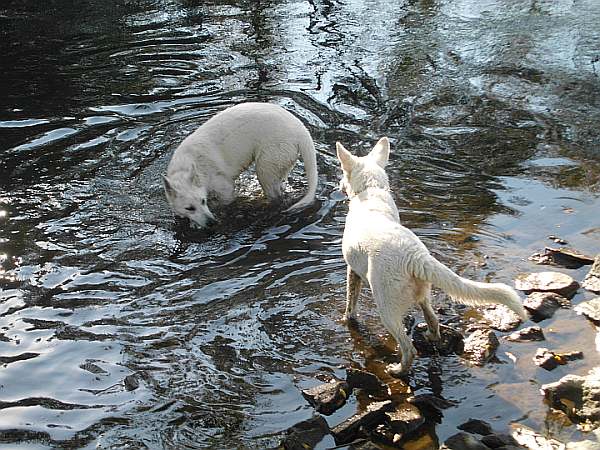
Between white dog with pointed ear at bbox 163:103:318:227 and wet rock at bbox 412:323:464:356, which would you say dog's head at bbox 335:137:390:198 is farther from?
white dog with pointed ear at bbox 163:103:318:227

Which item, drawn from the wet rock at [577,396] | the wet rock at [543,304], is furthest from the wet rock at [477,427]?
the wet rock at [543,304]

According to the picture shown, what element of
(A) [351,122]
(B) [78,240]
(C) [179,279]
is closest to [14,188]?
(B) [78,240]

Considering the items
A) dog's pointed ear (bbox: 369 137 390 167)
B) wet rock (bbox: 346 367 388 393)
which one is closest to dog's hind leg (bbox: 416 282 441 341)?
wet rock (bbox: 346 367 388 393)

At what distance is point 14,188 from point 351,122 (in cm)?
436

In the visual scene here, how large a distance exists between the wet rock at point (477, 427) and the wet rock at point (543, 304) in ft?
4.62

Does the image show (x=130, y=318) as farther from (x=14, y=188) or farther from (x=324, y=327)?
(x=14, y=188)

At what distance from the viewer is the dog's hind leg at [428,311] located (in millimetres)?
5113

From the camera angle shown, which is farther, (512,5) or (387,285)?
(512,5)

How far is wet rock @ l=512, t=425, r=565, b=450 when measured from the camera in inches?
175

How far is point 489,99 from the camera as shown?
1048 cm

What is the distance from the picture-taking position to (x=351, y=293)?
19.2ft

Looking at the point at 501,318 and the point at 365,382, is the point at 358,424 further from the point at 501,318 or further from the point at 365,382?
the point at 501,318

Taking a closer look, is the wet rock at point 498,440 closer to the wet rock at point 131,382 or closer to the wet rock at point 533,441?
the wet rock at point 533,441

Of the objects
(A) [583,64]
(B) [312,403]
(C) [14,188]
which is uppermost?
(A) [583,64]
